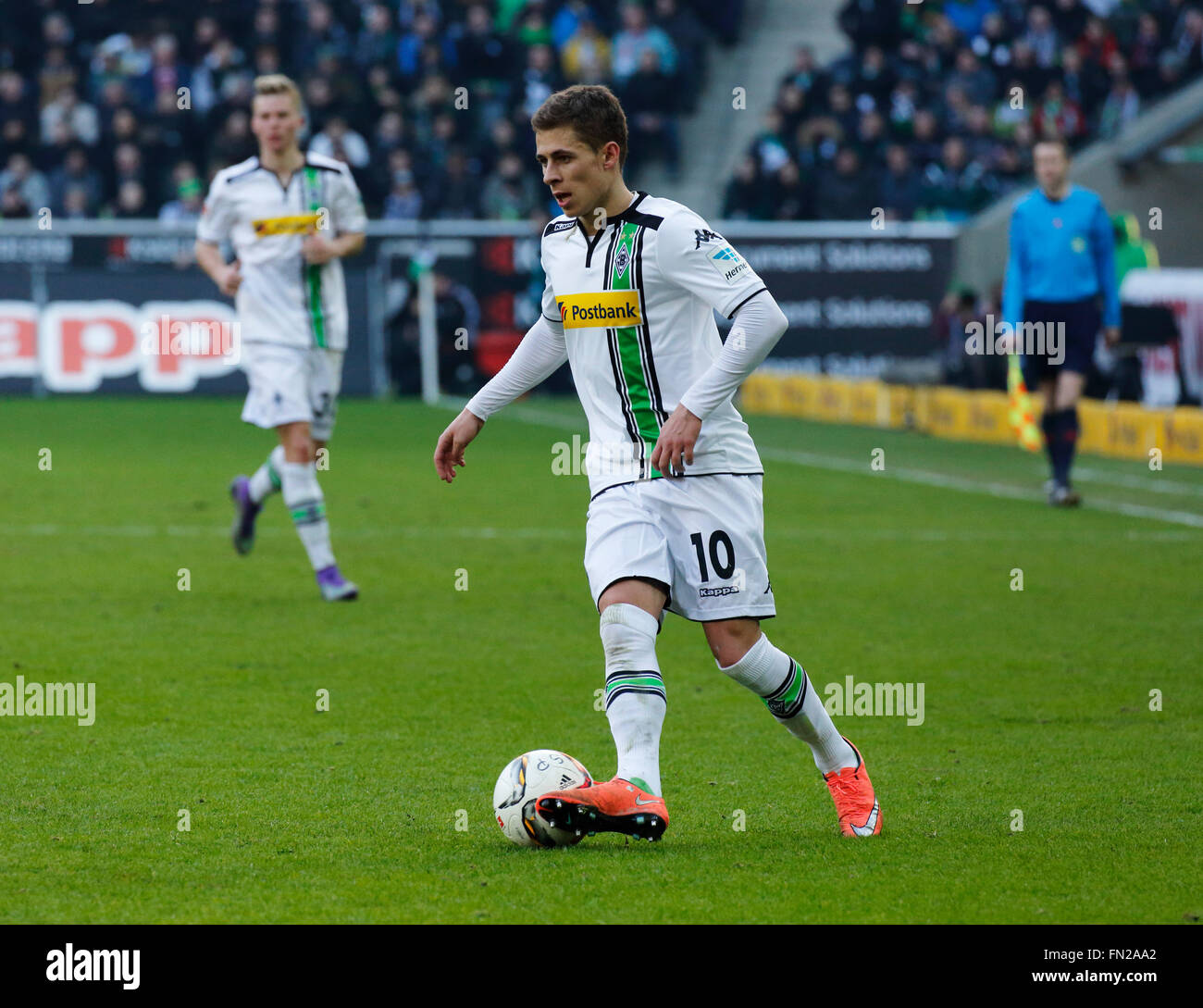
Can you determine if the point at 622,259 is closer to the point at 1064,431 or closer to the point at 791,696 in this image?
the point at 791,696

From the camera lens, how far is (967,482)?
47.3 feet

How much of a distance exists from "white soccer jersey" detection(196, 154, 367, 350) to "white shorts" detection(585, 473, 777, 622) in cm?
468

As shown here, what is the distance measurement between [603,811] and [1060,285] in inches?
354

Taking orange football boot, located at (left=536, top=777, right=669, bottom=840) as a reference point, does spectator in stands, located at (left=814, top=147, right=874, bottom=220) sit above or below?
above

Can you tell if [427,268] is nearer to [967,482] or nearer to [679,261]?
[967,482]

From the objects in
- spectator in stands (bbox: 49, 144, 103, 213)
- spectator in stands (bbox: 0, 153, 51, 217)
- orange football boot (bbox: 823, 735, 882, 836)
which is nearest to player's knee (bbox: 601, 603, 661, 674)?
orange football boot (bbox: 823, 735, 882, 836)

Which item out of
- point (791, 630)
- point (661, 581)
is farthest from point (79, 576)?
point (661, 581)

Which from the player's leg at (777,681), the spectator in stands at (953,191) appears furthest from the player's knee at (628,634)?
the spectator in stands at (953,191)

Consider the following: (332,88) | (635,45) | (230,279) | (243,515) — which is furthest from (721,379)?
(635,45)

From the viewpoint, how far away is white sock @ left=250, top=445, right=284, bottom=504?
9.47m

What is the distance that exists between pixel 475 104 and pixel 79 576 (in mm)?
17180

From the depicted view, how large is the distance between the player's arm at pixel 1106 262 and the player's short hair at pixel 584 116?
833cm

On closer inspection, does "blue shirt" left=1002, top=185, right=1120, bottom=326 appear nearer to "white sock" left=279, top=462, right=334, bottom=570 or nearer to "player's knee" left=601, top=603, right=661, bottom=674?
"white sock" left=279, top=462, right=334, bottom=570

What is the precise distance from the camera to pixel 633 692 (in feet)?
15.5
